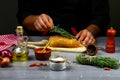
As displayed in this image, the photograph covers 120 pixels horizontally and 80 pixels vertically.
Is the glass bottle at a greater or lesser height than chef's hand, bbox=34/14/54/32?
lesser

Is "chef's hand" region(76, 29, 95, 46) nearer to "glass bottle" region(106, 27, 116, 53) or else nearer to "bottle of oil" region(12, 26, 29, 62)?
"glass bottle" region(106, 27, 116, 53)

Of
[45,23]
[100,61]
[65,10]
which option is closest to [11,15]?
[65,10]

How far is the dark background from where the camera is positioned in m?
2.77

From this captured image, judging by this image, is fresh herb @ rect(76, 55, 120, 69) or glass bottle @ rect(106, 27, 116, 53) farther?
glass bottle @ rect(106, 27, 116, 53)

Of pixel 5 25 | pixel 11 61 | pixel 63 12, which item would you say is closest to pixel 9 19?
pixel 5 25

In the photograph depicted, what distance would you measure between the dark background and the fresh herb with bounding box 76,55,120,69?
1471 mm

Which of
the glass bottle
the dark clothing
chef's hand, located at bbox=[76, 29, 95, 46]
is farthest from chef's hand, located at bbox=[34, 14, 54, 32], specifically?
the dark clothing

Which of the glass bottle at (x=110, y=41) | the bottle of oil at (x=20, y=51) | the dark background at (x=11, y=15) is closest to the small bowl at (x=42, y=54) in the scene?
the bottle of oil at (x=20, y=51)

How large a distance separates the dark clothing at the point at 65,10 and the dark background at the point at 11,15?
680 mm

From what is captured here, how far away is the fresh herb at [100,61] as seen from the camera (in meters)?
1.31

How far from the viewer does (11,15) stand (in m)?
2.83

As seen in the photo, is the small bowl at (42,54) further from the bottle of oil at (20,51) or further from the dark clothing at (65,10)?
the dark clothing at (65,10)

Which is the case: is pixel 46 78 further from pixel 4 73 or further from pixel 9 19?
pixel 9 19

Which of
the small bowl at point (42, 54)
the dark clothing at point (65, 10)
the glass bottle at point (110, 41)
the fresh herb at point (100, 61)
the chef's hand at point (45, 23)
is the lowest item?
the fresh herb at point (100, 61)
